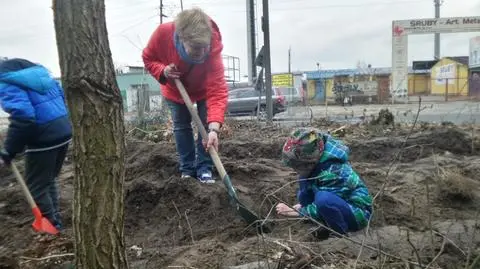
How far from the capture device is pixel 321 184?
3402 millimetres

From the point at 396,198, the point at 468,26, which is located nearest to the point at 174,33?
the point at 396,198

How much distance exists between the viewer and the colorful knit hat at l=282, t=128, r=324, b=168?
3.27 metres

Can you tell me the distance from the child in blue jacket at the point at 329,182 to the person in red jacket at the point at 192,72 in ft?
2.91

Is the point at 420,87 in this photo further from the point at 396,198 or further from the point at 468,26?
the point at 396,198

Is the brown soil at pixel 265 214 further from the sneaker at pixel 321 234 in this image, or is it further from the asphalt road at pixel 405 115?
the asphalt road at pixel 405 115

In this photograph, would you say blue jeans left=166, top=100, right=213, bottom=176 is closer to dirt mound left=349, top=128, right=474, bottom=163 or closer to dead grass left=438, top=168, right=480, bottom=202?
dead grass left=438, top=168, right=480, bottom=202

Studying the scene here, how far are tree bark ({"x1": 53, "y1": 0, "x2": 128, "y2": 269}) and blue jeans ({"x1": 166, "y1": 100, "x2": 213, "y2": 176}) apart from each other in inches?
109

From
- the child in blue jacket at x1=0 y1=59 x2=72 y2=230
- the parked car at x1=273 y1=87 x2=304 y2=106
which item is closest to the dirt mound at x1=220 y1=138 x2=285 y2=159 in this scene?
the child in blue jacket at x1=0 y1=59 x2=72 y2=230

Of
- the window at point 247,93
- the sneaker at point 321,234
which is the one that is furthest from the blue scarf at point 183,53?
the window at point 247,93

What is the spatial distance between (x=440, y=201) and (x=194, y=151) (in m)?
2.33

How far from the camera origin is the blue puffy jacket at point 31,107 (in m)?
3.64

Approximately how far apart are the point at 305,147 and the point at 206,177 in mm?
1716

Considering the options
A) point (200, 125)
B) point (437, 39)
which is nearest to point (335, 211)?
point (200, 125)

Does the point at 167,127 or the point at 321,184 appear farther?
the point at 167,127
